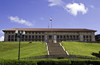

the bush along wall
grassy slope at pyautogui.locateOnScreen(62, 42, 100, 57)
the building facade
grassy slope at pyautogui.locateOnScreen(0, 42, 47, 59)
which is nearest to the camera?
the bush along wall

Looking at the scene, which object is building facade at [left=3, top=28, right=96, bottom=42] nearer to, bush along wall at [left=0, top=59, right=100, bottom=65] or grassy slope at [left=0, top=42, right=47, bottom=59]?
grassy slope at [left=0, top=42, right=47, bottom=59]

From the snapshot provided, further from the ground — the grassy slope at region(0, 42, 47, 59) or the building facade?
the building facade

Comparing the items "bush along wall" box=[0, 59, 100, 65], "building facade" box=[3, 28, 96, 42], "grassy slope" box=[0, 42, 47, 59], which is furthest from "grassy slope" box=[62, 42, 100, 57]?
"building facade" box=[3, 28, 96, 42]

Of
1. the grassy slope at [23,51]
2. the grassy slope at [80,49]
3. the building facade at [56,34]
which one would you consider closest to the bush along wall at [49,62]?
the grassy slope at [23,51]

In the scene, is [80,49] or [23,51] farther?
[80,49]

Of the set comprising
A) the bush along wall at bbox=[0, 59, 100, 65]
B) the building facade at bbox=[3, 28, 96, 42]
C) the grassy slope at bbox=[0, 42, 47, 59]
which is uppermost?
the building facade at bbox=[3, 28, 96, 42]

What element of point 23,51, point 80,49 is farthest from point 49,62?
point 80,49

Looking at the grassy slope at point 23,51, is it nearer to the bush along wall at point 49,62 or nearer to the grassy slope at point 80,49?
the grassy slope at point 80,49

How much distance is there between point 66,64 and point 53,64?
2.26 metres

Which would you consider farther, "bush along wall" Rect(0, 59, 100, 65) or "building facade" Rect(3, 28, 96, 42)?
"building facade" Rect(3, 28, 96, 42)

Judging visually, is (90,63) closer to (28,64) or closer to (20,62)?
(28,64)

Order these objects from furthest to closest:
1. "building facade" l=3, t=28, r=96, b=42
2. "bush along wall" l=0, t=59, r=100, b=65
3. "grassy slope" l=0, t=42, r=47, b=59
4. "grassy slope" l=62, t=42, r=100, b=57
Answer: "building facade" l=3, t=28, r=96, b=42 < "grassy slope" l=62, t=42, r=100, b=57 < "grassy slope" l=0, t=42, r=47, b=59 < "bush along wall" l=0, t=59, r=100, b=65

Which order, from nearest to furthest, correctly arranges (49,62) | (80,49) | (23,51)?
(49,62) → (23,51) → (80,49)

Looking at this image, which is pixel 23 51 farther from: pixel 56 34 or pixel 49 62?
pixel 56 34
